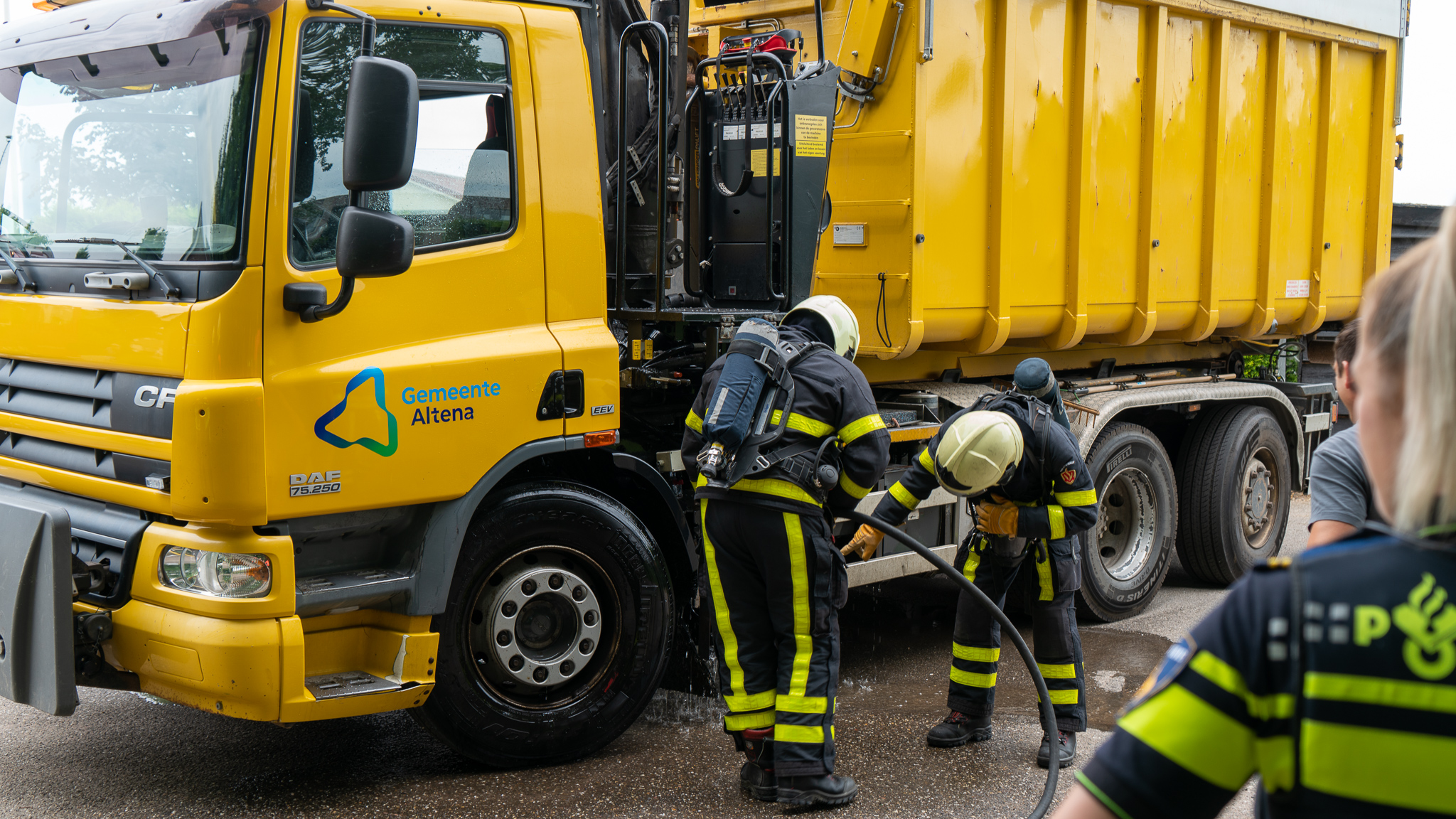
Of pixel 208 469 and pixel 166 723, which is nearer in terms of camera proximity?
pixel 208 469

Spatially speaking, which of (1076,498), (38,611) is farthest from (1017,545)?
(38,611)

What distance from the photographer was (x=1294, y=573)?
46.4 inches

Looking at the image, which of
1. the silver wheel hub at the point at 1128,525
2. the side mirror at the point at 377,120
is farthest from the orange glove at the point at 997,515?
the side mirror at the point at 377,120

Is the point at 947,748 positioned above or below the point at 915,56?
below

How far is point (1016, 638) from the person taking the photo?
4.20 meters

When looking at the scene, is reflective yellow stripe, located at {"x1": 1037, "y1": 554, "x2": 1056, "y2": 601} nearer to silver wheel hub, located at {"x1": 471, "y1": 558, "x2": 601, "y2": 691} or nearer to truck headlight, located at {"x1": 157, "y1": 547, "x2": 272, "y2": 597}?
silver wheel hub, located at {"x1": 471, "y1": 558, "x2": 601, "y2": 691}

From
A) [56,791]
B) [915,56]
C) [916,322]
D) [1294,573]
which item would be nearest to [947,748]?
[916,322]

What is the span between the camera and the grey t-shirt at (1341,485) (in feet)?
10.4

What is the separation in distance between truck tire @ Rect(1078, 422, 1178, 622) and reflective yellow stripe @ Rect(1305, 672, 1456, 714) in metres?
5.29

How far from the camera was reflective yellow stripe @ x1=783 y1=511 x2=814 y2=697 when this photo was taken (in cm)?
403

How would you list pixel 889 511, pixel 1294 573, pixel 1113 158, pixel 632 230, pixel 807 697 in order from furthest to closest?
pixel 1113 158 < pixel 632 230 < pixel 889 511 < pixel 807 697 < pixel 1294 573

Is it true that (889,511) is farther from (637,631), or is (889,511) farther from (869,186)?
(869,186)

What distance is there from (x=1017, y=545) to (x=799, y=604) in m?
1.07

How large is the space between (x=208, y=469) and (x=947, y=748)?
2.82 meters
